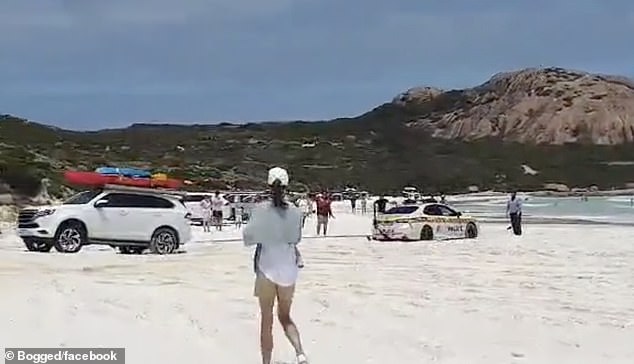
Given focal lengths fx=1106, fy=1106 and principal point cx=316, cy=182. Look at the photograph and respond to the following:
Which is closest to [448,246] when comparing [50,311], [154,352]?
[50,311]

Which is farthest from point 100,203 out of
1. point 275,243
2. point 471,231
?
point 275,243

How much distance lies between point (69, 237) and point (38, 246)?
1.09 metres

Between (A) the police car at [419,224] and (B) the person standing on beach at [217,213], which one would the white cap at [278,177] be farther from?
(B) the person standing on beach at [217,213]

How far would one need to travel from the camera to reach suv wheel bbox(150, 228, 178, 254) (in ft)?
82.9

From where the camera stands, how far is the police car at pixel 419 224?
30750 millimetres

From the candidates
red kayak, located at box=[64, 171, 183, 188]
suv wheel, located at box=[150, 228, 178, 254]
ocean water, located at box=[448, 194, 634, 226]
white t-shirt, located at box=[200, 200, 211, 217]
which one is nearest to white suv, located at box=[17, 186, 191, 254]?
suv wheel, located at box=[150, 228, 178, 254]

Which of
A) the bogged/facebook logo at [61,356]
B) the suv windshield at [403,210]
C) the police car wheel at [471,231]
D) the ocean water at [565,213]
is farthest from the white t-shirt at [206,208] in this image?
the bogged/facebook logo at [61,356]

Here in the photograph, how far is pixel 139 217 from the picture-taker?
82.4 ft

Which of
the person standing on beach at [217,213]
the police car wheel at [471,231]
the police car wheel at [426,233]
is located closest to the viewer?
the police car wheel at [426,233]

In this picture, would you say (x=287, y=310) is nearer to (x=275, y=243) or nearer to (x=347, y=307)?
(x=275, y=243)

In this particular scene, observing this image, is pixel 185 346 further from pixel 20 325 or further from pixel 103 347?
pixel 20 325

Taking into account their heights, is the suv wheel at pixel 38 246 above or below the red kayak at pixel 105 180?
below

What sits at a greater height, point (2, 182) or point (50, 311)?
point (2, 182)

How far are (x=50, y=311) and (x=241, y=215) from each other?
102ft
